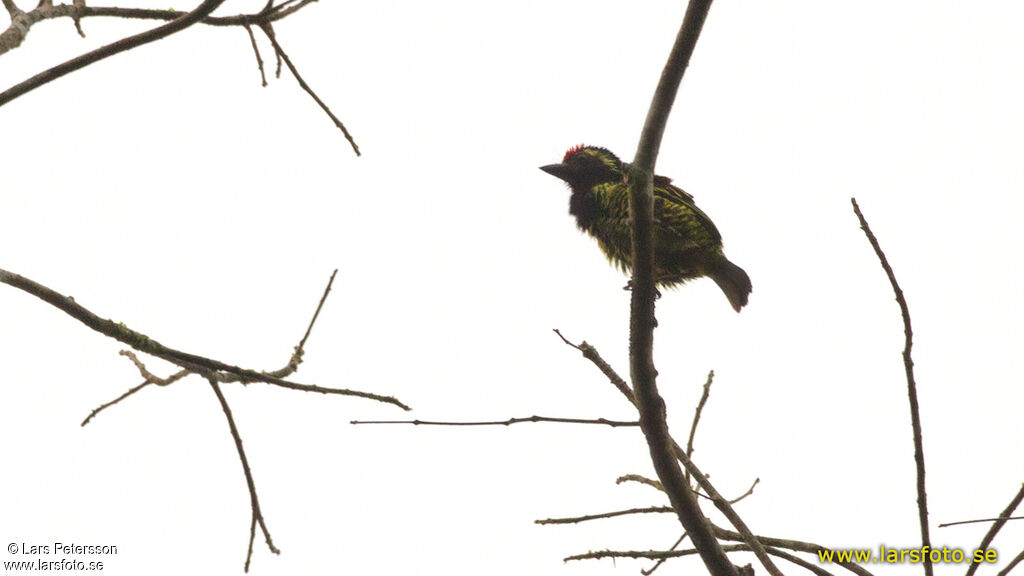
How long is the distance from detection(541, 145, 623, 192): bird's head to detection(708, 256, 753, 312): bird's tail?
31.8 inches

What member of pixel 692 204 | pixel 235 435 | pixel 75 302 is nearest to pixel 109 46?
Result: pixel 75 302

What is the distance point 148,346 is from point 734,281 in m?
3.98

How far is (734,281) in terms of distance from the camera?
18.2ft

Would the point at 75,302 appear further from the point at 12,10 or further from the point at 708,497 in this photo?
the point at 708,497

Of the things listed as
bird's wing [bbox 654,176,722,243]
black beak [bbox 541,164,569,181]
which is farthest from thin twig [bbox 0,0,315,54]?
black beak [bbox 541,164,569,181]

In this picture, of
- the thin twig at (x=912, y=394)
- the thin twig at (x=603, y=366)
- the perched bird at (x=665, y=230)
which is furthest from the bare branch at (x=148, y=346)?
the perched bird at (x=665, y=230)

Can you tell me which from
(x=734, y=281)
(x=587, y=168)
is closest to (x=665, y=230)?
(x=734, y=281)

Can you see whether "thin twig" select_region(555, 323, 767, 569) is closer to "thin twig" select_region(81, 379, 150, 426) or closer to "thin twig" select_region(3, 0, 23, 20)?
"thin twig" select_region(81, 379, 150, 426)

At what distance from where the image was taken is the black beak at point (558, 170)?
236 inches

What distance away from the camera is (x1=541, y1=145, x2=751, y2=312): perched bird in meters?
5.24

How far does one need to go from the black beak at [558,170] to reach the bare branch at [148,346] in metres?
3.90

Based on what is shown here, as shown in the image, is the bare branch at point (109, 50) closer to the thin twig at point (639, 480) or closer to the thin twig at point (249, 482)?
the thin twig at point (249, 482)

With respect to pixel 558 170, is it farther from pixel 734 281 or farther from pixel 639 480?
pixel 639 480

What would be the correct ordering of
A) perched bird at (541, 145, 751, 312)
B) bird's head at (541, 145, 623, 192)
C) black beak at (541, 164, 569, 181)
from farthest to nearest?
black beak at (541, 164, 569, 181), bird's head at (541, 145, 623, 192), perched bird at (541, 145, 751, 312)
